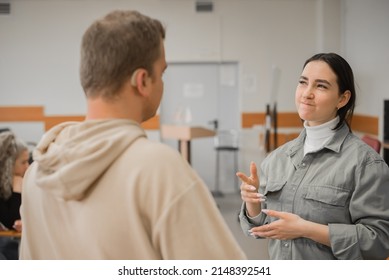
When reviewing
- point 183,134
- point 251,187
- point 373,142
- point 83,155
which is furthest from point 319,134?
point 183,134

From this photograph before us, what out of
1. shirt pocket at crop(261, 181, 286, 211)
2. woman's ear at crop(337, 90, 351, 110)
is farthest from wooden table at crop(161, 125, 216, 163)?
woman's ear at crop(337, 90, 351, 110)

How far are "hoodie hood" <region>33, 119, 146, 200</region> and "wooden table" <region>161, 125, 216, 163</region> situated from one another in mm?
2271

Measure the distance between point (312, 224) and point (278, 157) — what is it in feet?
0.72

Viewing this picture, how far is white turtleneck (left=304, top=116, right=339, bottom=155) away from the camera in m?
1.09

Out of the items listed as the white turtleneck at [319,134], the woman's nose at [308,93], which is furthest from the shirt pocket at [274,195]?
the woman's nose at [308,93]

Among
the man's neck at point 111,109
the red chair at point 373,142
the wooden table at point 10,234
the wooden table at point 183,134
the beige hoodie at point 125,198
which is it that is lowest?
the wooden table at point 10,234

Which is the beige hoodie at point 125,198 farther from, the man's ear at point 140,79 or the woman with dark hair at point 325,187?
the woman with dark hair at point 325,187

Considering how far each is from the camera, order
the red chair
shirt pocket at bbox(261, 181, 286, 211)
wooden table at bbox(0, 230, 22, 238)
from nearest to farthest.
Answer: shirt pocket at bbox(261, 181, 286, 211) < the red chair < wooden table at bbox(0, 230, 22, 238)

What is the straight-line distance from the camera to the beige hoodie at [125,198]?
673mm

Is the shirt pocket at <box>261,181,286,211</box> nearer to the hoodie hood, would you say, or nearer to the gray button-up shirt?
the gray button-up shirt

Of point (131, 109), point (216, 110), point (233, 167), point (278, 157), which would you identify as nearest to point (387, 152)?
point (278, 157)

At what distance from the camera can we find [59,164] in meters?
0.72

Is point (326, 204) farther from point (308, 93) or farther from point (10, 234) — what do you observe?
point (10, 234)
